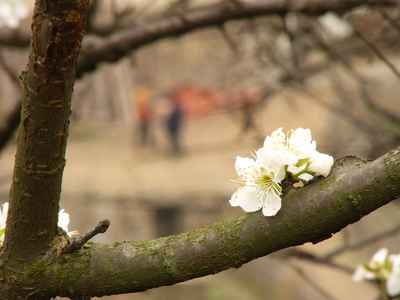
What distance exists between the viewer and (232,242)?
779 mm

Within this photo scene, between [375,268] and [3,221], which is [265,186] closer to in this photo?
[3,221]

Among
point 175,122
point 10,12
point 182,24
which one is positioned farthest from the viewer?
point 175,122

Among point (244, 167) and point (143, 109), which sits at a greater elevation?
point (143, 109)

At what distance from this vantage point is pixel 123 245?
2.74 feet

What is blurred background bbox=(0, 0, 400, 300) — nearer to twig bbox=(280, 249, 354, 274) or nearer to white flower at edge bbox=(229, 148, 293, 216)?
twig bbox=(280, 249, 354, 274)

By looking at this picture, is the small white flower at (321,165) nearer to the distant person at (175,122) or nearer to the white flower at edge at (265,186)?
the white flower at edge at (265,186)

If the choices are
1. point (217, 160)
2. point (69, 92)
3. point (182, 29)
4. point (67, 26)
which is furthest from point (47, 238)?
point (217, 160)

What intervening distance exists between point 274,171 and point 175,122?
795cm

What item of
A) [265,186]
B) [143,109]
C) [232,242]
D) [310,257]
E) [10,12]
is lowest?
[232,242]

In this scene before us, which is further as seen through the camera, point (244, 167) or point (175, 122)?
Result: point (175, 122)

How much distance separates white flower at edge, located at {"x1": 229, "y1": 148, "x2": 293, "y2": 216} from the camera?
786 mm

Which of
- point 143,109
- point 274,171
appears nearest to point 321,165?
point 274,171

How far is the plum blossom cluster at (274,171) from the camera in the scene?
0.79 metres

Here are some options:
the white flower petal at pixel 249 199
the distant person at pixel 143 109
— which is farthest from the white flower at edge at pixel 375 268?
the distant person at pixel 143 109
